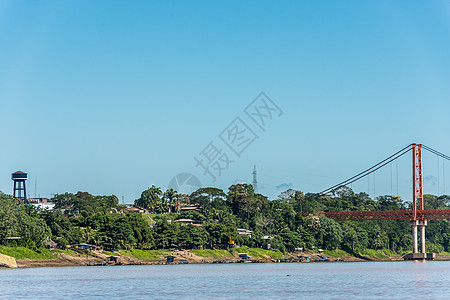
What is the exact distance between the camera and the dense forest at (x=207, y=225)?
113812mm

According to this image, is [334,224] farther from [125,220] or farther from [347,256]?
[125,220]

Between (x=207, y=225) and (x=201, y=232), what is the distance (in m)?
6.48

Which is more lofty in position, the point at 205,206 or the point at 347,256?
the point at 205,206

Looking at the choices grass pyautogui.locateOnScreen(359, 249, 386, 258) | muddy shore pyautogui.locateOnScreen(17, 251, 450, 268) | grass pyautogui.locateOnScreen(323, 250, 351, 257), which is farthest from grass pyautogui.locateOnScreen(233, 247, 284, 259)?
grass pyautogui.locateOnScreen(359, 249, 386, 258)

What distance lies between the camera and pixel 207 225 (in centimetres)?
13975

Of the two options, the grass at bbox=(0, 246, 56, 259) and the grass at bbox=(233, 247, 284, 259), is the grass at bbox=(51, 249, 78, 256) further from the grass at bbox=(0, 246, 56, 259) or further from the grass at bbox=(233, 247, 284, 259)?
the grass at bbox=(233, 247, 284, 259)

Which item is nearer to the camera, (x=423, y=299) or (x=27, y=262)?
(x=423, y=299)

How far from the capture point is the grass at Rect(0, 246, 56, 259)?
314 ft

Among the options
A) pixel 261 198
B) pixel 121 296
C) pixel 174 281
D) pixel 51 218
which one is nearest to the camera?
pixel 121 296

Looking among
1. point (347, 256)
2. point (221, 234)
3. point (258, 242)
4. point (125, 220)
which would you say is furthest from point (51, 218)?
point (347, 256)

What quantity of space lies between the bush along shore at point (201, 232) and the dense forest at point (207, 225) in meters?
0.18

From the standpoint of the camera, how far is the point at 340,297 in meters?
49.5

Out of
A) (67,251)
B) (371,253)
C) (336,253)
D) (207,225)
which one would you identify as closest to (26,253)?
(67,251)

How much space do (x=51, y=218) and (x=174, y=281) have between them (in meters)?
53.3
